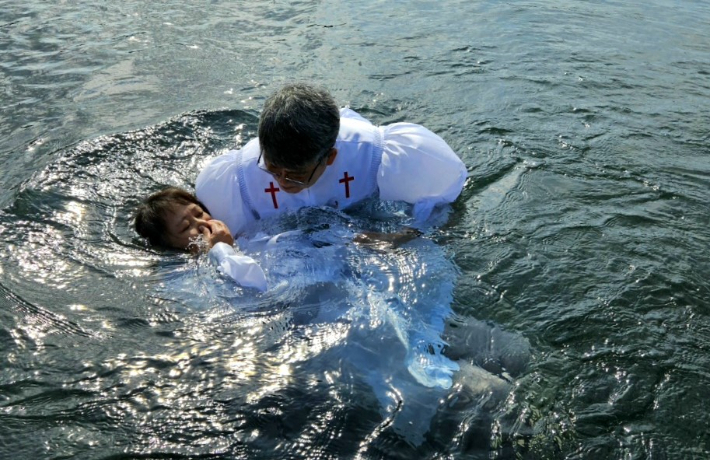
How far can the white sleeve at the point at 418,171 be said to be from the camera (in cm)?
448

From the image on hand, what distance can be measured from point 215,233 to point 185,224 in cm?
22

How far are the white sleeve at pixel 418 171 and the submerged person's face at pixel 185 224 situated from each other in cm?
117

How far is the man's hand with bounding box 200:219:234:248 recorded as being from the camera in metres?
4.33

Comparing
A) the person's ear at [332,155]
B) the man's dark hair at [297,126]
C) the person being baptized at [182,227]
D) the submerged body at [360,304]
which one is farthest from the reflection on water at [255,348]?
the man's dark hair at [297,126]

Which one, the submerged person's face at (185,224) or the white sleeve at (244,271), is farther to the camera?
the submerged person's face at (185,224)

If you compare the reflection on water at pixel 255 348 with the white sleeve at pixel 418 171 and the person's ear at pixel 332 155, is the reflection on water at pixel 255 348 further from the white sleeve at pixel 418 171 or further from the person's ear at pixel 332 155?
the person's ear at pixel 332 155

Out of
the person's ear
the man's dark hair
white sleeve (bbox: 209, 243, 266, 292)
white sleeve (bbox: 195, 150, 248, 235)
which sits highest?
the man's dark hair

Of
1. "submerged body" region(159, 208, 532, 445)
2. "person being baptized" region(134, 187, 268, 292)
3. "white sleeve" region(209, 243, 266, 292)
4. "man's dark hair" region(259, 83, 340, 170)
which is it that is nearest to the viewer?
"submerged body" region(159, 208, 532, 445)

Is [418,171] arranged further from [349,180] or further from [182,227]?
[182,227]

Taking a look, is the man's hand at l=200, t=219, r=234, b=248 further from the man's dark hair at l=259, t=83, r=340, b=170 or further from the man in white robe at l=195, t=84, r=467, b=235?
the man's dark hair at l=259, t=83, r=340, b=170

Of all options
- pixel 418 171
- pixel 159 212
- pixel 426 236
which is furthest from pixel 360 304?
pixel 159 212

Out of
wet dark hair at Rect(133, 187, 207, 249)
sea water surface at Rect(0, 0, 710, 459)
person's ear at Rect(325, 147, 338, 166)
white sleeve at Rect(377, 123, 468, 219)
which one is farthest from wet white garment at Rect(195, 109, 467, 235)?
sea water surface at Rect(0, 0, 710, 459)

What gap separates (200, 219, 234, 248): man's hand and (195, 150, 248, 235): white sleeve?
0.33 ft

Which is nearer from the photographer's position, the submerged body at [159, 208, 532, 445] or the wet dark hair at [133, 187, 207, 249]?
the submerged body at [159, 208, 532, 445]
